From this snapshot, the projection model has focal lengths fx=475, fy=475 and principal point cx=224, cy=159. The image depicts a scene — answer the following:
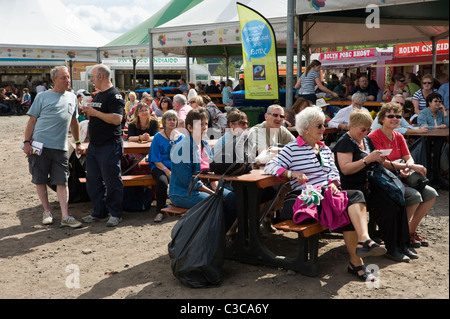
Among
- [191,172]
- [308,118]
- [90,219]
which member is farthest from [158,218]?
[308,118]

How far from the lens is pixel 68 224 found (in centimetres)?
530

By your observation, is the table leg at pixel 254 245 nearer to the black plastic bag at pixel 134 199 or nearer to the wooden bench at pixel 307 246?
the wooden bench at pixel 307 246

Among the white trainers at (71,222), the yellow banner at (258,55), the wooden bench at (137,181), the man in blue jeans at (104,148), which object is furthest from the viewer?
the yellow banner at (258,55)

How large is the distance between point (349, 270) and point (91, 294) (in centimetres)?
199

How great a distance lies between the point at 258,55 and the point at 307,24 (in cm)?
490

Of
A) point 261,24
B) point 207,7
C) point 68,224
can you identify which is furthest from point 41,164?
point 207,7

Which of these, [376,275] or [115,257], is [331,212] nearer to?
[376,275]

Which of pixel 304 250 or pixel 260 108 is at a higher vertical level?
pixel 260 108

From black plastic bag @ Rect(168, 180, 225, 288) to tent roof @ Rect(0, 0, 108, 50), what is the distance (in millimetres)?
15969

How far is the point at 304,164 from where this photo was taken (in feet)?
12.8

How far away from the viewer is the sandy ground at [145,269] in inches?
137

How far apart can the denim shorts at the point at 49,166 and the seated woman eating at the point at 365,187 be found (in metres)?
3.03

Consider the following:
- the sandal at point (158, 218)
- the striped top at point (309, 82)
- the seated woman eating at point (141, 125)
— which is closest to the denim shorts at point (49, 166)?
the sandal at point (158, 218)

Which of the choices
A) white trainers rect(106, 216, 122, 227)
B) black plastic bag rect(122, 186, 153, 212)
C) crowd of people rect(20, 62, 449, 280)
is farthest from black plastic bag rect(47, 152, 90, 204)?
white trainers rect(106, 216, 122, 227)
